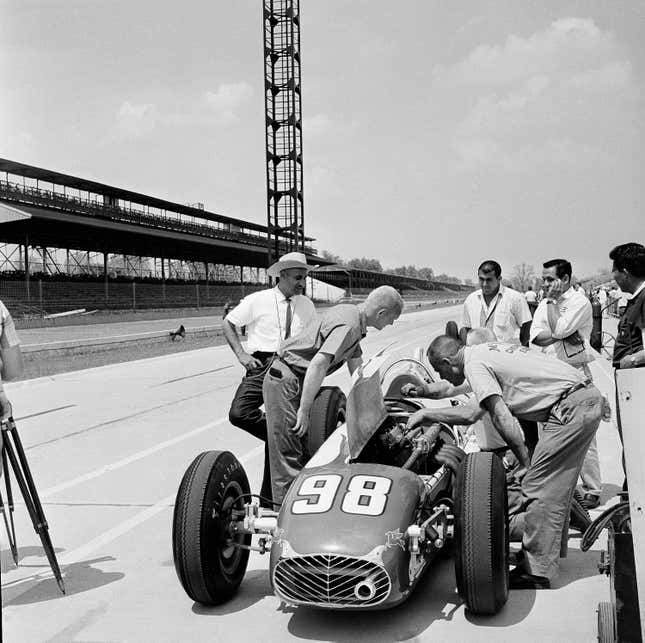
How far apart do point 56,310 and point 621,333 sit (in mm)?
32103

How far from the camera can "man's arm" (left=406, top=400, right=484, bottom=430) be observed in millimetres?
4555

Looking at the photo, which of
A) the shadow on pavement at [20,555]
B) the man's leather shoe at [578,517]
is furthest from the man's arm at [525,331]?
the shadow on pavement at [20,555]

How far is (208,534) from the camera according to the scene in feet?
13.1

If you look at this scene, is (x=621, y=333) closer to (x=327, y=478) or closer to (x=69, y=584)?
(x=327, y=478)

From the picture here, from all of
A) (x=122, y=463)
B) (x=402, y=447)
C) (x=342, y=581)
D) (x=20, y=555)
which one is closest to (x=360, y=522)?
(x=342, y=581)

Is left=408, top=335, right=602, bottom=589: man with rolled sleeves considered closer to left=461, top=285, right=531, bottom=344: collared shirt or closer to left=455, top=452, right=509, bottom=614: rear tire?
left=455, top=452, right=509, bottom=614: rear tire

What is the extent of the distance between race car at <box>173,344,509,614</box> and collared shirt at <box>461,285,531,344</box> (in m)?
2.71

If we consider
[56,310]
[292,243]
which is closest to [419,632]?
[56,310]

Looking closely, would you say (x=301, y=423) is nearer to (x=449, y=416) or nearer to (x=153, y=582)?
(x=449, y=416)

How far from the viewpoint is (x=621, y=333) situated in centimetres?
529

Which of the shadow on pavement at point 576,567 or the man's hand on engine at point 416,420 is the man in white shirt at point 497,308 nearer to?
the shadow on pavement at point 576,567

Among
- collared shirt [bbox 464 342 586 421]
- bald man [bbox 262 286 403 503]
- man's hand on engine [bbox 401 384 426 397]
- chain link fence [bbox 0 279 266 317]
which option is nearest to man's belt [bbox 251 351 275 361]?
bald man [bbox 262 286 403 503]

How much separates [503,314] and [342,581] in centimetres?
418

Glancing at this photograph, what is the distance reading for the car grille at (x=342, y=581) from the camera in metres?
3.54
